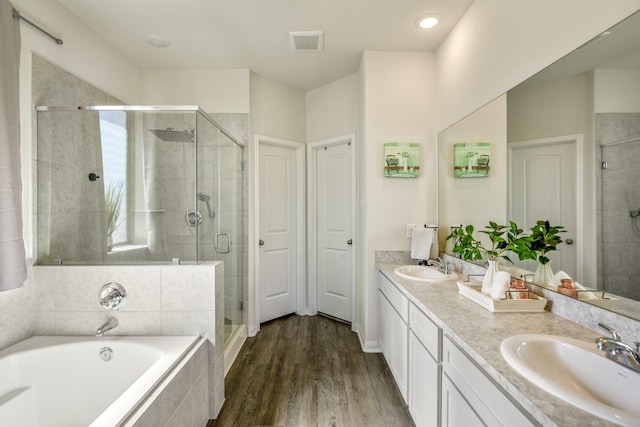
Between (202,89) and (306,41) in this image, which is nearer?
(306,41)

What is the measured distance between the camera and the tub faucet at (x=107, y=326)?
5.31 feet

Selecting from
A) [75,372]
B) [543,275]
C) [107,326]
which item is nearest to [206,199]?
[107,326]

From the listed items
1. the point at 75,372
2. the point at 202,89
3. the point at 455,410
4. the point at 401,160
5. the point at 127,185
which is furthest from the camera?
the point at 202,89

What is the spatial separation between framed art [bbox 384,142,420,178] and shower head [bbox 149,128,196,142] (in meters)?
1.58

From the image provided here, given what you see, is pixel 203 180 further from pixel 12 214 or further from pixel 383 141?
pixel 383 141

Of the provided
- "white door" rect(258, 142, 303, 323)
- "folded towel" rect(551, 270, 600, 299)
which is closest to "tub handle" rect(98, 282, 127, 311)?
"white door" rect(258, 142, 303, 323)

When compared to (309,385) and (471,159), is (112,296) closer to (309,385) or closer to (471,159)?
(309,385)

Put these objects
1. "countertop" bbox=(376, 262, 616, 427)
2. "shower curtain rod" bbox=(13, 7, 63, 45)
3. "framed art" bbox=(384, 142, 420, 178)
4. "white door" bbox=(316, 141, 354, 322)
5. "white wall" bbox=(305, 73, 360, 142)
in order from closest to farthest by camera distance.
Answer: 1. "countertop" bbox=(376, 262, 616, 427)
2. "shower curtain rod" bbox=(13, 7, 63, 45)
3. "framed art" bbox=(384, 142, 420, 178)
4. "white wall" bbox=(305, 73, 360, 142)
5. "white door" bbox=(316, 141, 354, 322)

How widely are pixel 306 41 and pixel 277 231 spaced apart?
1919mm

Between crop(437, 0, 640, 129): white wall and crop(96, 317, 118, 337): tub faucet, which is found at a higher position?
crop(437, 0, 640, 129): white wall

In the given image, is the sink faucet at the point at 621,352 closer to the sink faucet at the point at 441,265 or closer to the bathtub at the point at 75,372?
the sink faucet at the point at 441,265

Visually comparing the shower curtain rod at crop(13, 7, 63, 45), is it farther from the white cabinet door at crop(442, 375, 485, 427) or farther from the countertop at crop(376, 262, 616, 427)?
the white cabinet door at crop(442, 375, 485, 427)

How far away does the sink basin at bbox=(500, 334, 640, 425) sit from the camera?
0.71 m

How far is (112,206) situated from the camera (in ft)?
6.45
